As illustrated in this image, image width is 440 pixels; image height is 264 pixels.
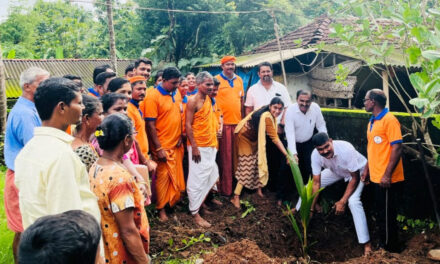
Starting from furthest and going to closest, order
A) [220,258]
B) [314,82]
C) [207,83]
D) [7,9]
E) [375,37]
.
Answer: [7,9] → [314,82] → [207,83] → [375,37] → [220,258]

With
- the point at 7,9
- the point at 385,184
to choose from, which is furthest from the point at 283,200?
the point at 7,9

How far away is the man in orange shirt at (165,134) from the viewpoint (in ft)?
15.1

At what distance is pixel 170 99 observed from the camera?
4.71 meters

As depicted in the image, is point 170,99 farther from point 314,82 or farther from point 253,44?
point 253,44

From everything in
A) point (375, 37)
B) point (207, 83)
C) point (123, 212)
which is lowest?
point (123, 212)

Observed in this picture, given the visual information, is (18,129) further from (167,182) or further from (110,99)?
(167,182)

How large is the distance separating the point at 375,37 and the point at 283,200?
2696mm

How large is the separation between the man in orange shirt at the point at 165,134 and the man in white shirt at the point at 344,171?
1836 millimetres

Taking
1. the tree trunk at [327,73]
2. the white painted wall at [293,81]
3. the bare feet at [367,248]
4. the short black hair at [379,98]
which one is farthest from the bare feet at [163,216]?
the white painted wall at [293,81]

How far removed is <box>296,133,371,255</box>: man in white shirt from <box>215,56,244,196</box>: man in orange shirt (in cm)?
142

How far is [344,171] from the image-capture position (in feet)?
15.0

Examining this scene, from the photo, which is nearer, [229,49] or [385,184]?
[385,184]

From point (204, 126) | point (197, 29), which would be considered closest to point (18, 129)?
point (204, 126)

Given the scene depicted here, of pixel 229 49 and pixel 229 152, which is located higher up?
pixel 229 49
